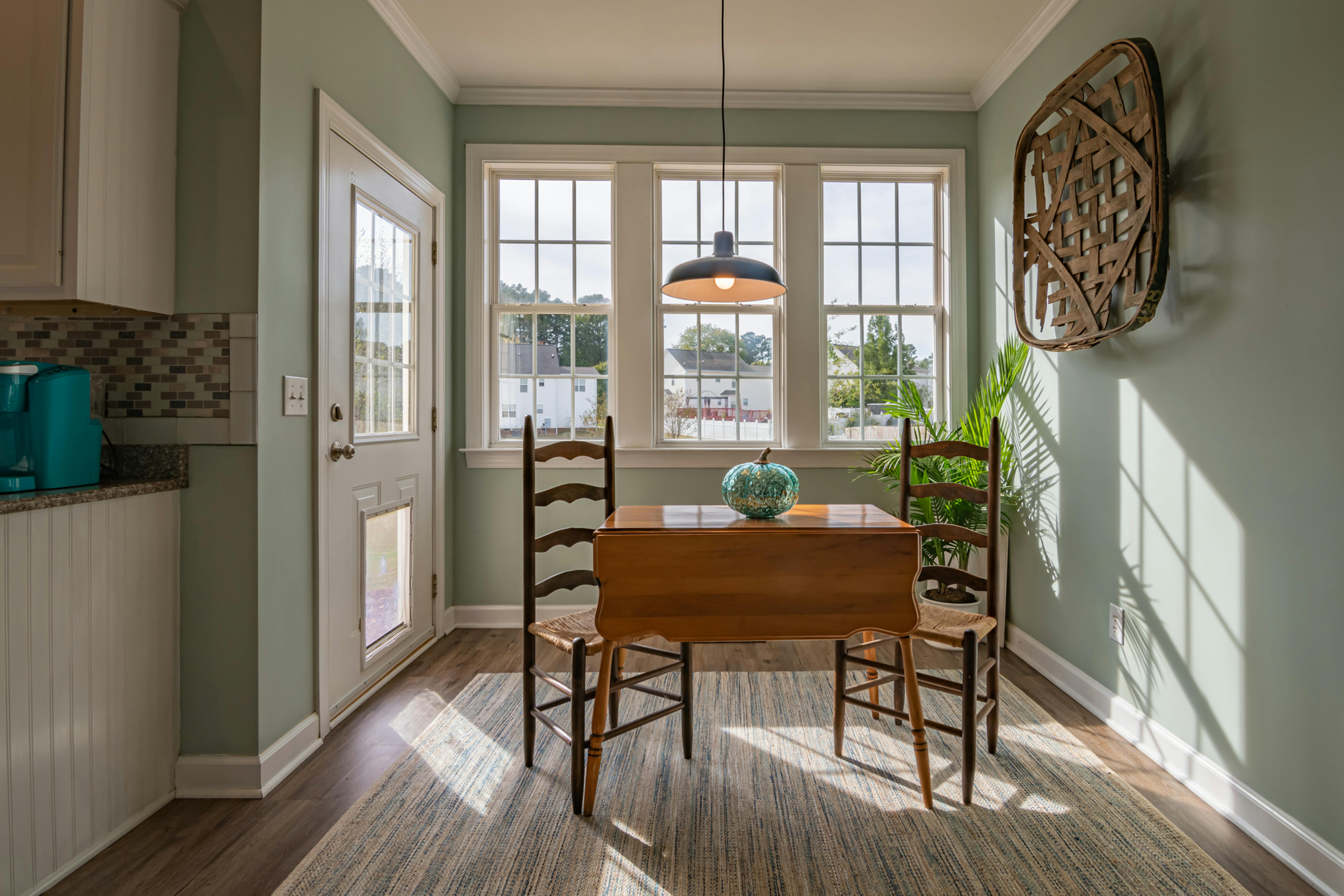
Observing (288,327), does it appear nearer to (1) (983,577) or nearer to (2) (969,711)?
(2) (969,711)

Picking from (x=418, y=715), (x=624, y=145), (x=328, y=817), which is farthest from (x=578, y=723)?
(x=624, y=145)

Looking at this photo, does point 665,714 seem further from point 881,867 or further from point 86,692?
point 86,692

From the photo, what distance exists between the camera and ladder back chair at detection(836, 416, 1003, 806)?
183 centimetres

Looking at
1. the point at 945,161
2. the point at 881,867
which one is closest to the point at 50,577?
the point at 881,867

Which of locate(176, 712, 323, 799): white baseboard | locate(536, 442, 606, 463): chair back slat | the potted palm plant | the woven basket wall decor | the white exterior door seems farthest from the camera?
the potted palm plant

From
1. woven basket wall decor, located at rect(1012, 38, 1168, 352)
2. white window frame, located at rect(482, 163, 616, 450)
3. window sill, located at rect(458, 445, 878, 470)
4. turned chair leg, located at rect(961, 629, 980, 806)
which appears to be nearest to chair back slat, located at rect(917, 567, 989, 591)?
turned chair leg, located at rect(961, 629, 980, 806)

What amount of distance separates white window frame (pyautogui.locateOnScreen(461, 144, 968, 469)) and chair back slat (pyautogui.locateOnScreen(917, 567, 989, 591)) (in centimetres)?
129

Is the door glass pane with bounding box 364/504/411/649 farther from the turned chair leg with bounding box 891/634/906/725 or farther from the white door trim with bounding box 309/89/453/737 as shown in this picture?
the turned chair leg with bounding box 891/634/906/725

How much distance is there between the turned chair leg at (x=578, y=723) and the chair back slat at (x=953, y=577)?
3.30 feet

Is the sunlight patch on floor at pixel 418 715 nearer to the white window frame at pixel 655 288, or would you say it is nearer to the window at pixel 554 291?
the white window frame at pixel 655 288

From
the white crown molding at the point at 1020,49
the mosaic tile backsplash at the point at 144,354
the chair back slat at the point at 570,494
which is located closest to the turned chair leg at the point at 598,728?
the chair back slat at the point at 570,494

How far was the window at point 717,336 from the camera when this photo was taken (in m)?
3.48

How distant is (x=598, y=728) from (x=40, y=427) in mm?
1530

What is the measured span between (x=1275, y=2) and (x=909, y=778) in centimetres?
218
